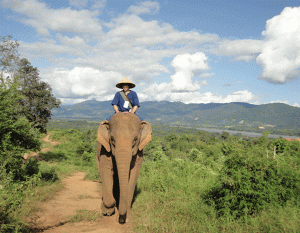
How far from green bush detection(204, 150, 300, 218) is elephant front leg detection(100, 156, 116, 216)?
300cm

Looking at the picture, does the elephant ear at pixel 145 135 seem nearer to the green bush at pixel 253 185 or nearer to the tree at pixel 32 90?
the green bush at pixel 253 185

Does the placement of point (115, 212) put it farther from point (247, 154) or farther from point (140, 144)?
point (247, 154)

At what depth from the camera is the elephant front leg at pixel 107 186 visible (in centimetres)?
559

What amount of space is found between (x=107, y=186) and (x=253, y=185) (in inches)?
161

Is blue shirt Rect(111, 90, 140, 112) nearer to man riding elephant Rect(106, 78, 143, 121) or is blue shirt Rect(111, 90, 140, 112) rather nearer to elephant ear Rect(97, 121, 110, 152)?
man riding elephant Rect(106, 78, 143, 121)

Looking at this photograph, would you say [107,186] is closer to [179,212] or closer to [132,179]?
[132,179]

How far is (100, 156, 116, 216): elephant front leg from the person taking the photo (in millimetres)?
5586

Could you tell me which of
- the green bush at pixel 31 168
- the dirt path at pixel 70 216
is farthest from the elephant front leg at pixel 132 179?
the green bush at pixel 31 168

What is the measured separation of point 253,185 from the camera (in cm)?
518

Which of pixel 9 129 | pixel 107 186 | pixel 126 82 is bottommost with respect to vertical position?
pixel 107 186

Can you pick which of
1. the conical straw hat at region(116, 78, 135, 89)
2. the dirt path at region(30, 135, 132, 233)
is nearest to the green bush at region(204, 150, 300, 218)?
the dirt path at region(30, 135, 132, 233)

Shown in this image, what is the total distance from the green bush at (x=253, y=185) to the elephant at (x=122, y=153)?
8.24 feet

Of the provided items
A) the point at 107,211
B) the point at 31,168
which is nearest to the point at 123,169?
the point at 107,211

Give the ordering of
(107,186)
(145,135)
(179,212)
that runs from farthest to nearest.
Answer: (145,135) < (107,186) < (179,212)
